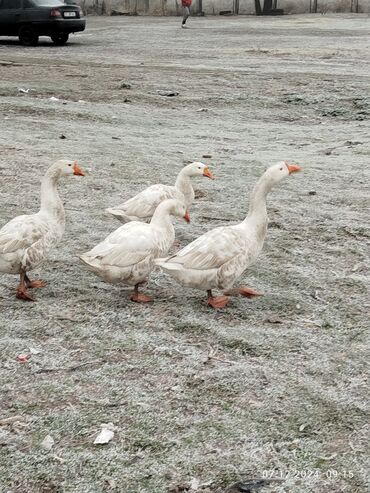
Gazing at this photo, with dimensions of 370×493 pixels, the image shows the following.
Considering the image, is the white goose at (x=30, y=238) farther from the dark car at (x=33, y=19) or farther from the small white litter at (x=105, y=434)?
the dark car at (x=33, y=19)

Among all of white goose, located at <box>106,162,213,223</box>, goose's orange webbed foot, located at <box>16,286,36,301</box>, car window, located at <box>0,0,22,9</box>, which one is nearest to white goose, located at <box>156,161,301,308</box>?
goose's orange webbed foot, located at <box>16,286,36,301</box>

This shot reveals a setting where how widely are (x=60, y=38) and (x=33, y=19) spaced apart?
121cm

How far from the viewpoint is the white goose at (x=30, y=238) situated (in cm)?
508

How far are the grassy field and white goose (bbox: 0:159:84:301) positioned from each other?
0.74ft

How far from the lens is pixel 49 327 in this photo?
16.0 feet

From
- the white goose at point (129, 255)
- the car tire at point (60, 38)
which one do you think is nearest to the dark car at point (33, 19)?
the car tire at point (60, 38)

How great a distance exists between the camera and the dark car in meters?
23.7

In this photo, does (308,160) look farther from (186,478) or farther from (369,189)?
(186,478)

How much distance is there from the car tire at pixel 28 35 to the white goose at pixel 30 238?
64.2ft

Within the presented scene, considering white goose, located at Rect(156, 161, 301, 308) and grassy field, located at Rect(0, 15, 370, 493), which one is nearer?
grassy field, located at Rect(0, 15, 370, 493)

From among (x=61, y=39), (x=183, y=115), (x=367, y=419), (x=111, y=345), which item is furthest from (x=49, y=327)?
(x=61, y=39)

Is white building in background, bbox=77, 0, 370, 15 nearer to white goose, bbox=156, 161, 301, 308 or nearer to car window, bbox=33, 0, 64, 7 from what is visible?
car window, bbox=33, 0, 64, 7

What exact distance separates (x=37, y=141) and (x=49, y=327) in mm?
6023

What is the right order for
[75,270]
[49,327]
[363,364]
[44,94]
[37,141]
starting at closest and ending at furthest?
[363,364]
[49,327]
[75,270]
[37,141]
[44,94]
